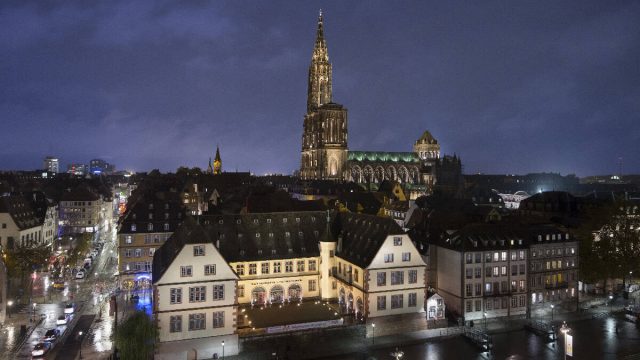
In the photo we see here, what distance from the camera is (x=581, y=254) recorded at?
67625mm

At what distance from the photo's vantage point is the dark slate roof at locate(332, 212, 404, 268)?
52.5 metres

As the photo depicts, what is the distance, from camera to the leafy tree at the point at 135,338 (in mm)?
38719

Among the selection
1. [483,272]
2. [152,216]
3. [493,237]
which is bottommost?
[483,272]

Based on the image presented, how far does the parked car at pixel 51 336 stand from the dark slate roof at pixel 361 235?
2960cm

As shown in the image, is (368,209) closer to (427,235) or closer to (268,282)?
(427,235)

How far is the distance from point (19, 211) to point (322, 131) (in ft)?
381

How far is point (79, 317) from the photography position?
54406 millimetres

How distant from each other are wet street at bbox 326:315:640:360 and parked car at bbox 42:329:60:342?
26.2 metres

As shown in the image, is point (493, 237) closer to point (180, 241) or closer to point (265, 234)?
point (265, 234)

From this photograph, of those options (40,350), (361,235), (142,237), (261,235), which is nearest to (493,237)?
(361,235)

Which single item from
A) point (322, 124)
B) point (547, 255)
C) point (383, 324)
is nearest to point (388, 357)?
point (383, 324)

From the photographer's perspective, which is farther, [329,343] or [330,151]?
[330,151]

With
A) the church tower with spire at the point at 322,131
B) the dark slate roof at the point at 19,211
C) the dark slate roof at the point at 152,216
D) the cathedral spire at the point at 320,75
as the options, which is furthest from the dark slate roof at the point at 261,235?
the cathedral spire at the point at 320,75

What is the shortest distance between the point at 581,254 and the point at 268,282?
141 feet
